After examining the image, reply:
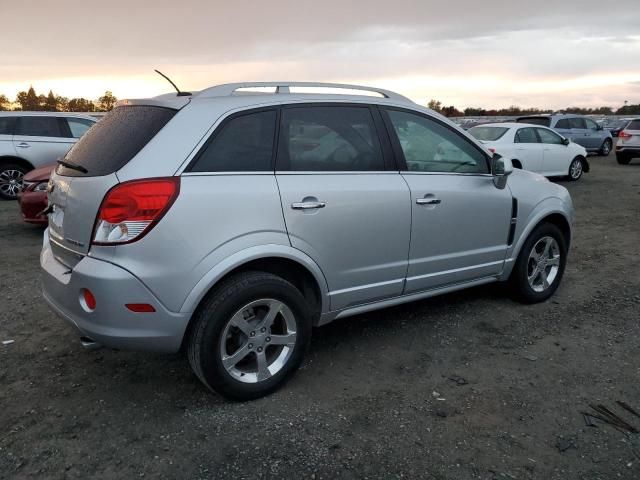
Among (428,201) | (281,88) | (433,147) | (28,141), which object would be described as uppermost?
(281,88)

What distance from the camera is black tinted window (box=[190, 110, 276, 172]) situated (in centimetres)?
301

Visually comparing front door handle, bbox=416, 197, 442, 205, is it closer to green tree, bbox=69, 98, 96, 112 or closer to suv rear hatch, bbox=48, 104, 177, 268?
suv rear hatch, bbox=48, 104, 177, 268

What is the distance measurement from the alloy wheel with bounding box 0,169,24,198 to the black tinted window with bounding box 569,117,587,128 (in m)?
16.5

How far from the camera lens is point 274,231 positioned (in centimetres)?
309

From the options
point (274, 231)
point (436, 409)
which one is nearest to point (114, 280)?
point (274, 231)

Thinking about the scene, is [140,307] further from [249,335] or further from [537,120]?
[537,120]

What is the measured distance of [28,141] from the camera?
11039 mm

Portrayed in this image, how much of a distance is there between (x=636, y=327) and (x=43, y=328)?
4618 mm

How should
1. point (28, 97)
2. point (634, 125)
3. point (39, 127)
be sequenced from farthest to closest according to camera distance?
1. point (28, 97)
2. point (634, 125)
3. point (39, 127)

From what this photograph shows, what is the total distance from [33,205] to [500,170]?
5.86 meters

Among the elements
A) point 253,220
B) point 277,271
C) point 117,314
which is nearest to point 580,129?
point 277,271

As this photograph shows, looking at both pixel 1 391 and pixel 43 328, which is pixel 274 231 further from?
pixel 43 328

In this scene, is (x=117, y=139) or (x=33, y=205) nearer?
(x=117, y=139)

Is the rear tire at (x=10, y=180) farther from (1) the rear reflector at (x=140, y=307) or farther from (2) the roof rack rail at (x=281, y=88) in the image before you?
(1) the rear reflector at (x=140, y=307)
